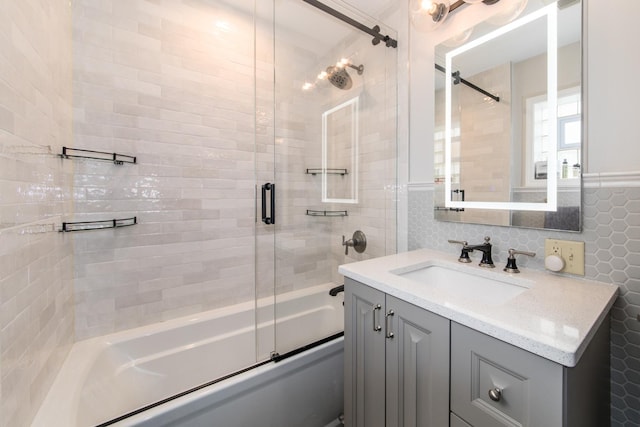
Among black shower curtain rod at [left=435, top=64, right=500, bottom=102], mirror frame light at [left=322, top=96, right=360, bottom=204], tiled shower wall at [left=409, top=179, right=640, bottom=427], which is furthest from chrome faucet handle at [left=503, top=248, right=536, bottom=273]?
mirror frame light at [left=322, top=96, right=360, bottom=204]

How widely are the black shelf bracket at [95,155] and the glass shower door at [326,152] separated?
91 cm

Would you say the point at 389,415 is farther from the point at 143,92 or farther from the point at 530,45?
the point at 143,92

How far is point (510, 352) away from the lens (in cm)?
62

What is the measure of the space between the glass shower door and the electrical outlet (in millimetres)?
875

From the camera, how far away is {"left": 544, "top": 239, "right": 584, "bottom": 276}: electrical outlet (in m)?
0.96

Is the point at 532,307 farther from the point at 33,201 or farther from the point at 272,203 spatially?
the point at 33,201

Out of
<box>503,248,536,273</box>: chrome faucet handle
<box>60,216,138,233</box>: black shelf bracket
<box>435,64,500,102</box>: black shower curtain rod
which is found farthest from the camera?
<box>60,216,138,233</box>: black shelf bracket

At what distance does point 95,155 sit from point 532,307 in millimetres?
2065

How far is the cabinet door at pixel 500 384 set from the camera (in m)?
0.56

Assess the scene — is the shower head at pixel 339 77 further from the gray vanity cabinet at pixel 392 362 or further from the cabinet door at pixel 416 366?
the cabinet door at pixel 416 366

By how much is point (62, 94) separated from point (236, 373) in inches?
62.9

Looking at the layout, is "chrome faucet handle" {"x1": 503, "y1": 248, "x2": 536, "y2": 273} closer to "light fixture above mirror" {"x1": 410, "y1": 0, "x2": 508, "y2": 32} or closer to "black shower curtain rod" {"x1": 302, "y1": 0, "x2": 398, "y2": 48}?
"light fixture above mirror" {"x1": 410, "y1": 0, "x2": 508, "y2": 32}

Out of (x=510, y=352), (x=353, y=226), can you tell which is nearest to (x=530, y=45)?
(x=510, y=352)

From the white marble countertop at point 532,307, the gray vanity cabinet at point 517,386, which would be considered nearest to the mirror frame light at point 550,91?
the white marble countertop at point 532,307
